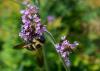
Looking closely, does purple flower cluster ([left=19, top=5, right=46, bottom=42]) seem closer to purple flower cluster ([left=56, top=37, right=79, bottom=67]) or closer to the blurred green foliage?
purple flower cluster ([left=56, top=37, right=79, bottom=67])

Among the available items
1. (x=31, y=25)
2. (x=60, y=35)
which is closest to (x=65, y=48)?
(x=31, y=25)

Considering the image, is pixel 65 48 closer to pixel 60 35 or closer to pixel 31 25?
pixel 31 25

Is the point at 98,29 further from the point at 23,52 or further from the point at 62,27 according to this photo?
the point at 23,52

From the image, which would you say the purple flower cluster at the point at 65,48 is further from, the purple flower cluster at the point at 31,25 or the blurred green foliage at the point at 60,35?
the blurred green foliage at the point at 60,35

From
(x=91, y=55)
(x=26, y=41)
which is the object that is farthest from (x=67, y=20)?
(x=26, y=41)

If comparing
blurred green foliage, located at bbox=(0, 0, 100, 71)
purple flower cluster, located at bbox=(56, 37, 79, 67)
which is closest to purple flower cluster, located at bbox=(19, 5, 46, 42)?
purple flower cluster, located at bbox=(56, 37, 79, 67)

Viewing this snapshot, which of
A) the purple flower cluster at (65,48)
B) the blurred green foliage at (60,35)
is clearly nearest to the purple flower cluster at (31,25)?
the purple flower cluster at (65,48)
